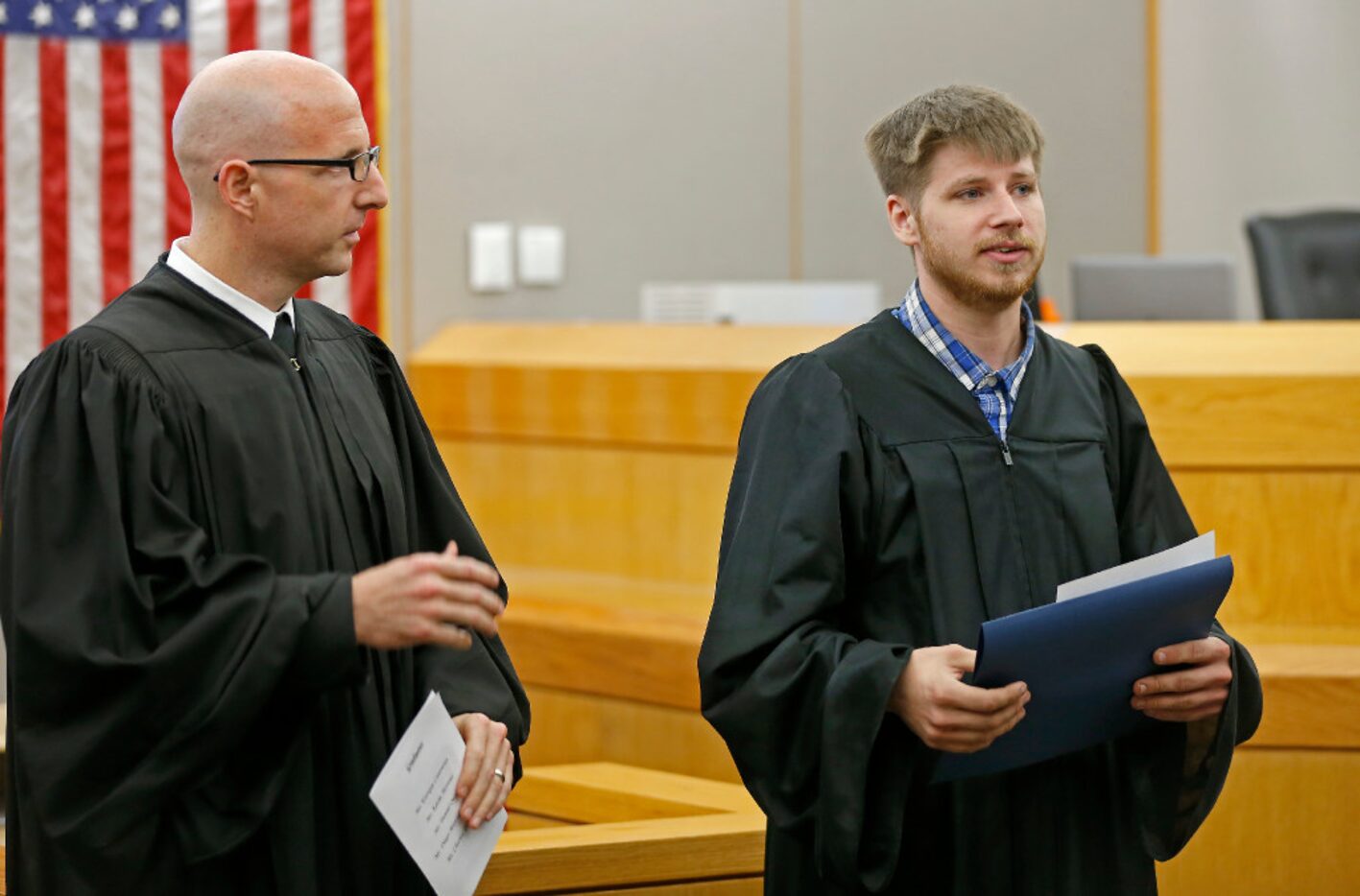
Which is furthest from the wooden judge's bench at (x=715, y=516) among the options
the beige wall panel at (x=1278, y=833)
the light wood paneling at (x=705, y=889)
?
the light wood paneling at (x=705, y=889)

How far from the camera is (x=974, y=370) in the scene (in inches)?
77.5

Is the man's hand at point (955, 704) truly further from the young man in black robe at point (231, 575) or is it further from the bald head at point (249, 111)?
the bald head at point (249, 111)

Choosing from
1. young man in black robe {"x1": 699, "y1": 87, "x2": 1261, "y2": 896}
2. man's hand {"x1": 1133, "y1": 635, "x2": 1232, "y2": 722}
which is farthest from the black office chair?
man's hand {"x1": 1133, "y1": 635, "x2": 1232, "y2": 722}

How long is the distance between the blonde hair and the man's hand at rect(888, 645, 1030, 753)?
54cm

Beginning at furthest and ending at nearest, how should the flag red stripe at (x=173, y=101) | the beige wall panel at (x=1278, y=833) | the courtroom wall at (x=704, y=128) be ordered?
the courtroom wall at (x=704, y=128) → the flag red stripe at (x=173, y=101) → the beige wall panel at (x=1278, y=833)

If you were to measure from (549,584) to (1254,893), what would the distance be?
1.79m

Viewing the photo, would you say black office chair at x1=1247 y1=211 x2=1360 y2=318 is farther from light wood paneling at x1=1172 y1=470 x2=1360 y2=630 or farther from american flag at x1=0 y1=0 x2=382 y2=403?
american flag at x1=0 y1=0 x2=382 y2=403

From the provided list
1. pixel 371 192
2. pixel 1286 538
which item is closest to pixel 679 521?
pixel 1286 538

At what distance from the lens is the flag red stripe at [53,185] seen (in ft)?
15.0

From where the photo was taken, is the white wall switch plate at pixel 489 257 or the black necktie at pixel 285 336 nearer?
the black necktie at pixel 285 336

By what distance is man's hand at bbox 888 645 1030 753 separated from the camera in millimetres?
1695

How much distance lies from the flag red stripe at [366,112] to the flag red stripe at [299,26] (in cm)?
11

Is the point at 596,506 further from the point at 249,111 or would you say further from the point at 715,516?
the point at 249,111

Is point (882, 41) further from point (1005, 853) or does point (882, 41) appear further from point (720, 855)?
point (1005, 853)
